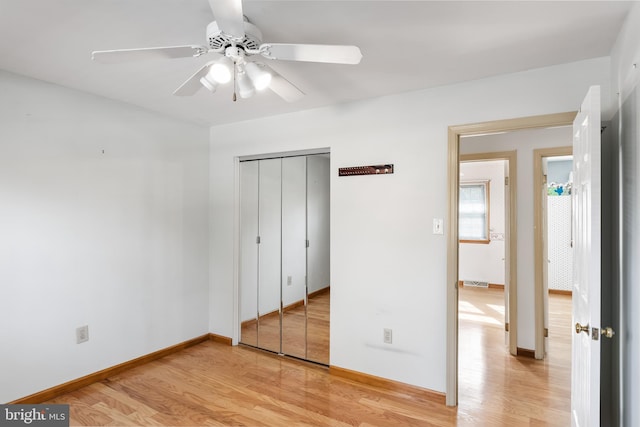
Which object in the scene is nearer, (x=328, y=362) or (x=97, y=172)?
(x=97, y=172)

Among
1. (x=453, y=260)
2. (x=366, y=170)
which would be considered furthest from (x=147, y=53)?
(x=453, y=260)

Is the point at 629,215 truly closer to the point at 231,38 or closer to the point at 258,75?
the point at 258,75

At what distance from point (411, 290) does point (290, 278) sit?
1.30 metres

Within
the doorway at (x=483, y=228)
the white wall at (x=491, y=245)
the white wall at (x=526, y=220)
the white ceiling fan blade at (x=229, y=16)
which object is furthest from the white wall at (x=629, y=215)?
the white wall at (x=491, y=245)

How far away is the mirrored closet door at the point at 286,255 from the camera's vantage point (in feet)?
10.9

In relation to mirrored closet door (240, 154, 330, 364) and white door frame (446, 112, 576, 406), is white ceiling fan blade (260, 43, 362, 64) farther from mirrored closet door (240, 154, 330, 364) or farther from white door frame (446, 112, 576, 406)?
mirrored closet door (240, 154, 330, 364)

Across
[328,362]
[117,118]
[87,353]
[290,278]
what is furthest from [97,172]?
[328,362]

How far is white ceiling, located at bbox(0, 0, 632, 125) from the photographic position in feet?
5.26

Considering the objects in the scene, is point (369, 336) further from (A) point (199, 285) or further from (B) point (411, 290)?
(A) point (199, 285)

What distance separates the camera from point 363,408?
8.20ft

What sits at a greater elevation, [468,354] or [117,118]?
[117,118]

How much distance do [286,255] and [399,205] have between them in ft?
4.40

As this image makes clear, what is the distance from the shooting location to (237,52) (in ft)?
5.25

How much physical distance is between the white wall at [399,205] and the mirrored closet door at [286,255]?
25 cm
